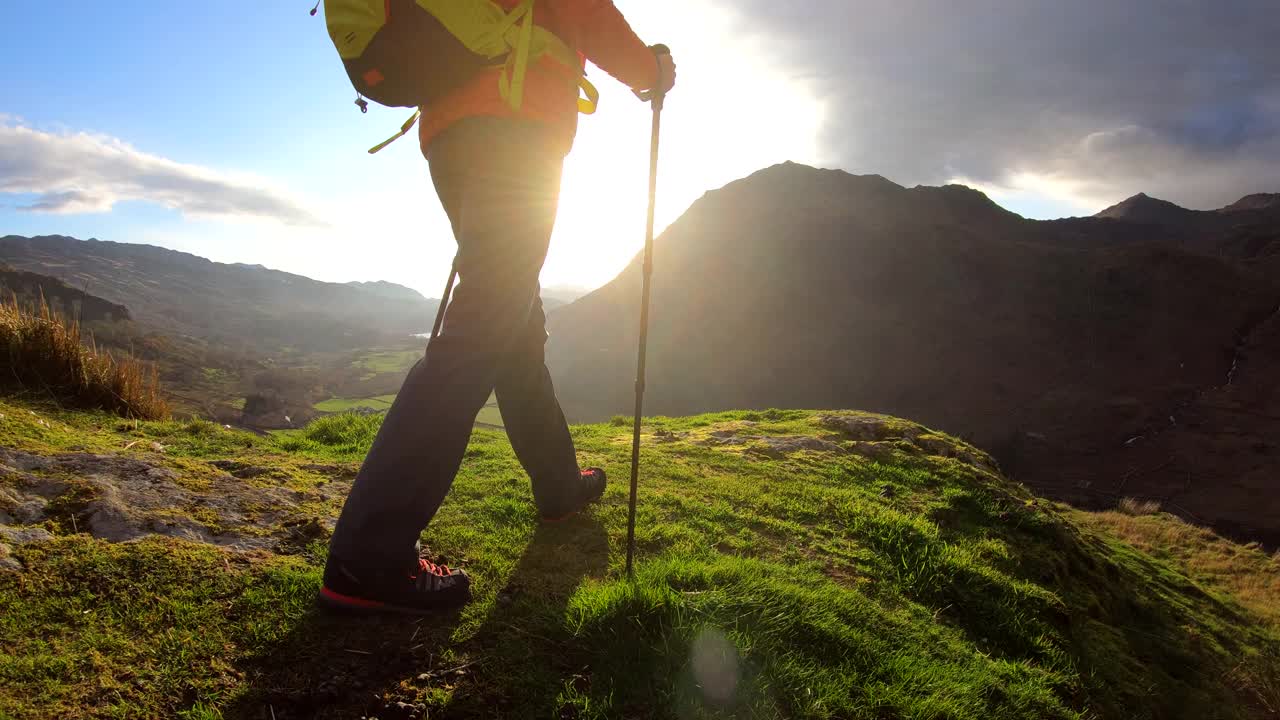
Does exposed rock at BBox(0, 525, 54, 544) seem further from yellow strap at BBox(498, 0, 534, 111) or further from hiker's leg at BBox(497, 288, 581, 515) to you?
yellow strap at BBox(498, 0, 534, 111)

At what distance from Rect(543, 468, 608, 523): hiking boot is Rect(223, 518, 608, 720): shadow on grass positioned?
0.94 meters

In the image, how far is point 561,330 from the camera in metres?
136

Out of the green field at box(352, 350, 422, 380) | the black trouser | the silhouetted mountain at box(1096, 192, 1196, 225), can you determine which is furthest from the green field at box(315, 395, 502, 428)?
the silhouetted mountain at box(1096, 192, 1196, 225)

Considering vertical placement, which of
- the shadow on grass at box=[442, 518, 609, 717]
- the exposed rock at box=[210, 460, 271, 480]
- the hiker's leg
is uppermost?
the hiker's leg

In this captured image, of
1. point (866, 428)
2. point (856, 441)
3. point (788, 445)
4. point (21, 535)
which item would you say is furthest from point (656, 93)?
point (866, 428)

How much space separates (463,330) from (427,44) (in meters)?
1.15

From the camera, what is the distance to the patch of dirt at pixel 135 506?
8.72 ft

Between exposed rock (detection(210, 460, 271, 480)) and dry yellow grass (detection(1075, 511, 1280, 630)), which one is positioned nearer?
exposed rock (detection(210, 460, 271, 480))

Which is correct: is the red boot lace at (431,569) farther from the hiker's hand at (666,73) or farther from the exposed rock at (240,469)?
the hiker's hand at (666,73)

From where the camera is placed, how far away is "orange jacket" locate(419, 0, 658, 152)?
2520 mm

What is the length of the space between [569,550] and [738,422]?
6089mm

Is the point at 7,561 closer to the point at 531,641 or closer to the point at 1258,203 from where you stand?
the point at 531,641

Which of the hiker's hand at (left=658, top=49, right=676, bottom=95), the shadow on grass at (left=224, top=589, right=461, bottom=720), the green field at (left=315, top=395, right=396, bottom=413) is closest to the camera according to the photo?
the shadow on grass at (left=224, top=589, right=461, bottom=720)

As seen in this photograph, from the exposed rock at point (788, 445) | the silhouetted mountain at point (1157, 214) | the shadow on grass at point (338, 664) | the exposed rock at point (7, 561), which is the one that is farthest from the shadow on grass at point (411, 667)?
the silhouetted mountain at point (1157, 214)
